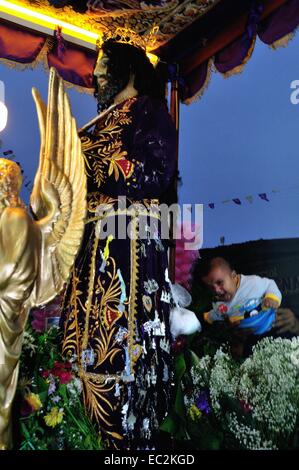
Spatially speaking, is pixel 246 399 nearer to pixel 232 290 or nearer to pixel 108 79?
pixel 232 290

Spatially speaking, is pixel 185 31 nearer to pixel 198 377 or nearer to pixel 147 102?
pixel 147 102

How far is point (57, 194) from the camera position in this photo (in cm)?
172

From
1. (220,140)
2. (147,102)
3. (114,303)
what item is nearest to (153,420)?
(114,303)

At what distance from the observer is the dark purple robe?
1.64 metres

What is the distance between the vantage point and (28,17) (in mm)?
2508

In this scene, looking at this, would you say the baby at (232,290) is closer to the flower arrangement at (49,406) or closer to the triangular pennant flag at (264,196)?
the triangular pennant flag at (264,196)

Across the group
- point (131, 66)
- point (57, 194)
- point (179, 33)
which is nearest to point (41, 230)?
point (57, 194)

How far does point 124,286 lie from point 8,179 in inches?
20.0

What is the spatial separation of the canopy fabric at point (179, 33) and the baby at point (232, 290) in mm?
932

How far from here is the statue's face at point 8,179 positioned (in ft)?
5.41

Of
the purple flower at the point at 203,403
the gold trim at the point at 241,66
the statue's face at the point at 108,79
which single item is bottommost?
the purple flower at the point at 203,403

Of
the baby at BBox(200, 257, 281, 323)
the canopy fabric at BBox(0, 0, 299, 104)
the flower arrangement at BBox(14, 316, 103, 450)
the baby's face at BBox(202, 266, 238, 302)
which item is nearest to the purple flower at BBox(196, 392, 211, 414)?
the baby at BBox(200, 257, 281, 323)

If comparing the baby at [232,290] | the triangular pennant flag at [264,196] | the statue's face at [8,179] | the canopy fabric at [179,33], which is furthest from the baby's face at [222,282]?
the statue's face at [8,179]

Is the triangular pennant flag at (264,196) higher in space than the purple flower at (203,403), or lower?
higher
